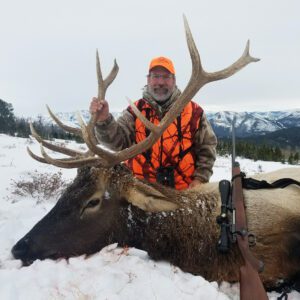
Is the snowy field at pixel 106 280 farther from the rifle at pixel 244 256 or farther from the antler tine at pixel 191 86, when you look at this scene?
the antler tine at pixel 191 86

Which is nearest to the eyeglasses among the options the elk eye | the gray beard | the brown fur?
the gray beard

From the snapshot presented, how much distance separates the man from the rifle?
1.22 m

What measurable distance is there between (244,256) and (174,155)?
7.34 ft

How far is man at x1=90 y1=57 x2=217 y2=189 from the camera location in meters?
Result: 5.16

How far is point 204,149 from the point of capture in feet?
17.7

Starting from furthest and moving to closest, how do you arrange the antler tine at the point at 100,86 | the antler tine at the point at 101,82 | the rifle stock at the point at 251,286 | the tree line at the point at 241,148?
the tree line at the point at 241,148
the antler tine at the point at 101,82
the antler tine at the point at 100,86
the rifle stock at the point at 251,286

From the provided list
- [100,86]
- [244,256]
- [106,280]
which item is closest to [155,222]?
[106,280]

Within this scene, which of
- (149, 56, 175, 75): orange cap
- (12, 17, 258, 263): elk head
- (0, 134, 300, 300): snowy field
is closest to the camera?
(0, 134, 300, 300): snowy field

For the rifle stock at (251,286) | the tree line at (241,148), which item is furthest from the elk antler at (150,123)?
the tree line at (241,148)

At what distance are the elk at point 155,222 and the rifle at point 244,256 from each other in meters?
0.22

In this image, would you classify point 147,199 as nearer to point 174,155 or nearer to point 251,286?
point 251,286

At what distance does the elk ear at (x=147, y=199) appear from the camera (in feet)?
12.3

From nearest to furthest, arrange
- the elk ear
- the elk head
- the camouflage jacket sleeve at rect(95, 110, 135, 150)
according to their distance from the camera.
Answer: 1. the elk head
2. the elk ear
3. the camouflage jacket sleeve at rect(95, 110, 135, 150)

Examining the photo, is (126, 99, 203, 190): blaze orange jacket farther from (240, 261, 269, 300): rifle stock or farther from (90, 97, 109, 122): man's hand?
(240, 261, 269, 300): rifle stock
